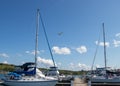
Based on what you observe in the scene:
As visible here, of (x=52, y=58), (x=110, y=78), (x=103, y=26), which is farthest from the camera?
(x=103, y=26)

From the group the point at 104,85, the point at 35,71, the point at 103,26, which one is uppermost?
the point at 103,26

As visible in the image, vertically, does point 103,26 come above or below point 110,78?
above

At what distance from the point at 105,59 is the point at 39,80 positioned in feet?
67.5

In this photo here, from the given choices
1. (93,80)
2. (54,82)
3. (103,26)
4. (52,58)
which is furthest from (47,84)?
(103,26)

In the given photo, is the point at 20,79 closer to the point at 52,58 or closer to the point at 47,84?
the point at 47,84

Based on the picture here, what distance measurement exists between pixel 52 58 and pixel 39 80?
891 cm

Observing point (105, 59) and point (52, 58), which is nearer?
point (52, 58)

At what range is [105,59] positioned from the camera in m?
50.5

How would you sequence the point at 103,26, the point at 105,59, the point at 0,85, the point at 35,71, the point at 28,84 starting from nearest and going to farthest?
the point at 28,84 < the point at 35,71 < the point at 0,85 < the point at 105,59 < the point at 103,26

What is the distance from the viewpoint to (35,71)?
35969 millimetres

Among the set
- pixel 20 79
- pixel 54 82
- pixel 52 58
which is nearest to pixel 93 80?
pixel 52 58

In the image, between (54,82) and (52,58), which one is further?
(52,58)

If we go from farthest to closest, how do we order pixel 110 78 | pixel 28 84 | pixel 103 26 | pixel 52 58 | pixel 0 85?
pixel 103 26 < pixel 110 78 < pixel 52 58 < pixel 0 85 < pixel 28 84

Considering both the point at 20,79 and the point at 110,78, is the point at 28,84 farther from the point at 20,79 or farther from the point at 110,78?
the point at 110,78
